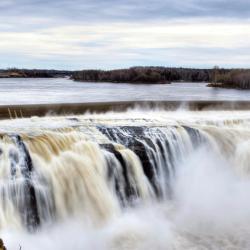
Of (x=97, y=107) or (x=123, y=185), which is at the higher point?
(x=97, y=107)

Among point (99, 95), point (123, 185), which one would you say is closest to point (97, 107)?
point (123, 185)

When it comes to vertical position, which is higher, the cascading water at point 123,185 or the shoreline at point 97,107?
the shoreline at point 97,107

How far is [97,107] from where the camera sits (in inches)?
741

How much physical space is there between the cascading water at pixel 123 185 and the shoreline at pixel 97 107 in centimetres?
234

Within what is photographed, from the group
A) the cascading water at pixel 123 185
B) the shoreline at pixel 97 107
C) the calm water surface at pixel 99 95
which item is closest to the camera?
the cascading water at pixel 123 185

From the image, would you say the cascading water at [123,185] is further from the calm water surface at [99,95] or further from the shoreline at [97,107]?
the calm water surface at [99,95]

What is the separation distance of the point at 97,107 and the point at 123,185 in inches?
326

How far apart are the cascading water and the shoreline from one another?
2337 mm

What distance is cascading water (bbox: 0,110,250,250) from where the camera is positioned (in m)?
9.02

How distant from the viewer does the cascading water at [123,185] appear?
9.02 m

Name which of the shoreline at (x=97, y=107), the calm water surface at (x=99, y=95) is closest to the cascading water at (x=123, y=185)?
the shoreline at (x=97, y=107)

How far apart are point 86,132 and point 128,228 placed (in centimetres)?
A: 361

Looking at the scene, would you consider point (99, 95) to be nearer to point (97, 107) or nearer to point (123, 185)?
point (97, 107)

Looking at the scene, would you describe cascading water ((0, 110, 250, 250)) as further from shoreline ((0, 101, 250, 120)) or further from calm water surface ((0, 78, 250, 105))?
calm water surface ((0, 78, 250, 105))
